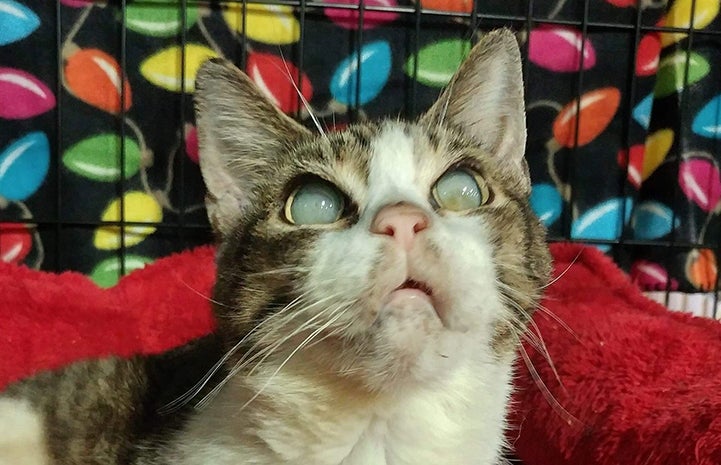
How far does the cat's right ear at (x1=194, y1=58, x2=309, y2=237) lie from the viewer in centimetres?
98

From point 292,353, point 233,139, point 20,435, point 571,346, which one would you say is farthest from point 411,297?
point 20,435

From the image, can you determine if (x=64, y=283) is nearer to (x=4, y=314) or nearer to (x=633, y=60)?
(x=4, y=314)

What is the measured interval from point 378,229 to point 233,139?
39 centimetres

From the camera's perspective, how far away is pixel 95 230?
169 centimetres

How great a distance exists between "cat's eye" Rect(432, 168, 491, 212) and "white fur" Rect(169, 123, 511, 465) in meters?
0.02

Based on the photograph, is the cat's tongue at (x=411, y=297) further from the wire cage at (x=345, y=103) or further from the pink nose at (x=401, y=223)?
the wire cage at (x=345, y=103)

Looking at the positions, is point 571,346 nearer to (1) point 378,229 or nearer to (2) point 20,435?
(1) point 378,229

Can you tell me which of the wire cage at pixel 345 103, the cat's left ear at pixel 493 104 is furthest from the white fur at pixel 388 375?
the wire cage at pixel 345 103

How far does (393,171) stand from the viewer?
864mm

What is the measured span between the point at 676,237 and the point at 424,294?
1279 mm

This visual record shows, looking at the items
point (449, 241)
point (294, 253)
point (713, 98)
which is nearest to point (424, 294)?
point (449, 241)

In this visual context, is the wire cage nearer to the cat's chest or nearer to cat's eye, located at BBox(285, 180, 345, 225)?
cat's eye, located at BBox(285, 180, 345, 225)

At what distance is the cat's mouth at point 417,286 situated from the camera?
2.27ft

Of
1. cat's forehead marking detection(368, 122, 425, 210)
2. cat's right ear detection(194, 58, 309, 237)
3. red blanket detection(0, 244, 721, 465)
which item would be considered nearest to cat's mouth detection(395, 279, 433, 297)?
cat's forehead marking detection(368, 122, 425, 210)
